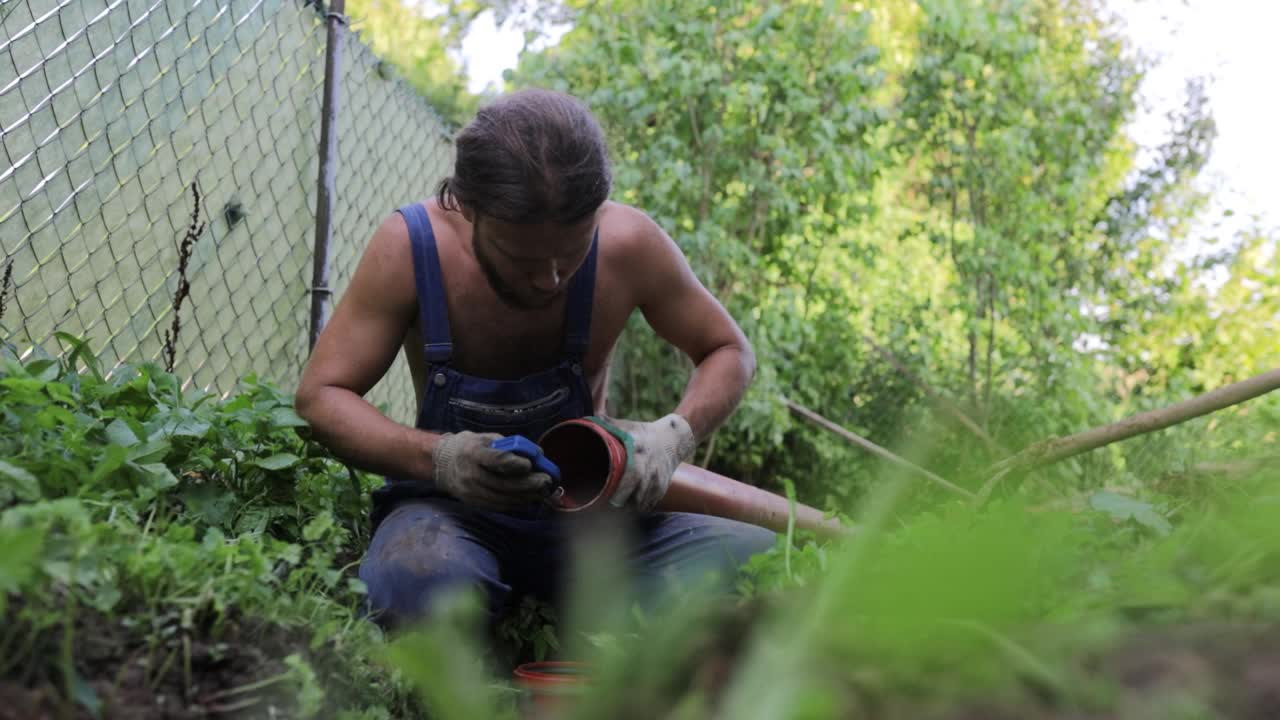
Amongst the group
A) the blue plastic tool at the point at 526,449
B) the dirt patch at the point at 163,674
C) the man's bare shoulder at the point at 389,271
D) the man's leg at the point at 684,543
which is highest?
the man's bare shoulder at the point at 389,271

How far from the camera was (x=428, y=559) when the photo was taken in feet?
6.68

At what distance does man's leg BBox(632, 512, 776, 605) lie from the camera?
232 centimetres

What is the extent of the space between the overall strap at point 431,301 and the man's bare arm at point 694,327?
0.50 meters

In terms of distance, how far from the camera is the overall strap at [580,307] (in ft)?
8.11

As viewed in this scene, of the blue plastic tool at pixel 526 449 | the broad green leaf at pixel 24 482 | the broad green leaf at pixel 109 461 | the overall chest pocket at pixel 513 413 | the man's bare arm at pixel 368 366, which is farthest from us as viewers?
the overall chest pocket at pixel 513 413

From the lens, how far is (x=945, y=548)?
1.78 feet

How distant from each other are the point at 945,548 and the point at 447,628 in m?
0.26

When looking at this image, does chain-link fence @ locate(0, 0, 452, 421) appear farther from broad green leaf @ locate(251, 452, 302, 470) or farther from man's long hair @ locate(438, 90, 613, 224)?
man's long hair @ locate(438, 90, 613, 224)

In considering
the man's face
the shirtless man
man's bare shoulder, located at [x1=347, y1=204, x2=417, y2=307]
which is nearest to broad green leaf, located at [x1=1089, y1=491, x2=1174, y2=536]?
the shirtless man

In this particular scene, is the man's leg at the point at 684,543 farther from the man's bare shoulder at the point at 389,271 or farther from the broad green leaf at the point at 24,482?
the broad green leaf at the point at 24,482

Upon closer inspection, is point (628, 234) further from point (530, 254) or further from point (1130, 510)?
point (1130, 510)

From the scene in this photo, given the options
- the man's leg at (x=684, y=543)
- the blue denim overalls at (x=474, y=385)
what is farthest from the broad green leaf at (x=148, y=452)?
the man's leg at (x=684, y=543)

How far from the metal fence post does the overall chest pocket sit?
129 cm

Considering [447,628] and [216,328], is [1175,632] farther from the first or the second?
[216,328]
